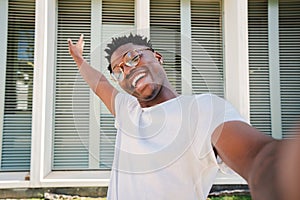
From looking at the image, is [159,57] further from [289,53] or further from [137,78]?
[289,53]

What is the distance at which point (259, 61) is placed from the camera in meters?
3.46

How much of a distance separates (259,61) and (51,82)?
7.03 feet

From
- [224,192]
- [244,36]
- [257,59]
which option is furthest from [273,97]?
[224,192]

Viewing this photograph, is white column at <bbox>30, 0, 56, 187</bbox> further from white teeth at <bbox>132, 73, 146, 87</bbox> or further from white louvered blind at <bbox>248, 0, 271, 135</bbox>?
white teeth at <bbox>132, 73, 146, 87</bbox>

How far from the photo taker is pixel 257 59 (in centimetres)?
346

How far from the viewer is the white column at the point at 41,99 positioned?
2.87 meters

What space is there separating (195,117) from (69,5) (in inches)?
115

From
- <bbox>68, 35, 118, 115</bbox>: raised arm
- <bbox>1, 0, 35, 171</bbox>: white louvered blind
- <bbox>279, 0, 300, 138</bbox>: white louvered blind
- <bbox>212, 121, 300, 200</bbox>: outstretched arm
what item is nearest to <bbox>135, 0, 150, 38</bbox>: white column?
<bbox>1, 0, 35, 171</bbox>: white louvered blind

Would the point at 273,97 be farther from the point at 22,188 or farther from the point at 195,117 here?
the point at 195,117

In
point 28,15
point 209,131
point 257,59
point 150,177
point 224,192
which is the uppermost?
point 28,15

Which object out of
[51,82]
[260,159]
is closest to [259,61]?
[51,82]

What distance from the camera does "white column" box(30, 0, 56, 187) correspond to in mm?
2865

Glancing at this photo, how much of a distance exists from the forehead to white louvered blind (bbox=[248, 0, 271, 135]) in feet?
8.88

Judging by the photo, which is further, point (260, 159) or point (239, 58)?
point (239, 58)
